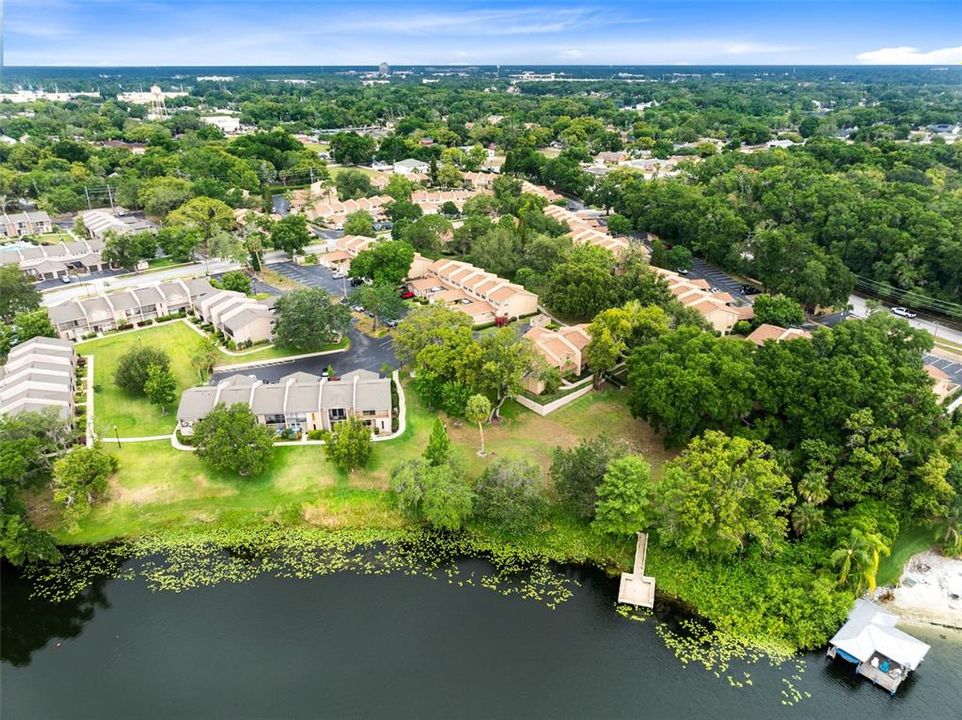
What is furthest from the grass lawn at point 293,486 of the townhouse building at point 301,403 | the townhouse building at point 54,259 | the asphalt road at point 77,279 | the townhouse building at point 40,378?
the townhouse building at point 54,259

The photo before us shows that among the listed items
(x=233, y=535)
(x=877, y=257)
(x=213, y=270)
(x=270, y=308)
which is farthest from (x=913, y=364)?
(x=213, y=270)

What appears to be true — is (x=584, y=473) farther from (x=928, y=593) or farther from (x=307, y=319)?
(x=307, y=319)

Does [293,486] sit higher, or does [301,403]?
[301,403]

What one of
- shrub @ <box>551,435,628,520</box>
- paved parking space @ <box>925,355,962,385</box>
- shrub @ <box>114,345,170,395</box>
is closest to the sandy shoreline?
shrub @ <box>551,435,628,520</box>

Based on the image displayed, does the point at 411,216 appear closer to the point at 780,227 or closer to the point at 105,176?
the point at 780,227

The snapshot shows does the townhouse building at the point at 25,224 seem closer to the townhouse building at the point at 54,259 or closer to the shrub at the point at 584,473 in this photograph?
the townhouse building at the point at 54,259

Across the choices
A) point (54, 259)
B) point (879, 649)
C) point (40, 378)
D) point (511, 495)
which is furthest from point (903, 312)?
point (54, 259)
